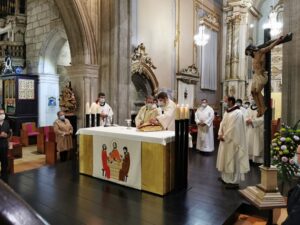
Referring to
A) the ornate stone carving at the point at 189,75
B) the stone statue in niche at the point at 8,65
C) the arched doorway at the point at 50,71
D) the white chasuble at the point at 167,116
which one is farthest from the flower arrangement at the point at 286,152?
the stone statue in niche at the point at 8,65

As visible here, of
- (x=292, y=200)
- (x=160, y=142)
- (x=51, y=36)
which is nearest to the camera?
(x=292, y=200)

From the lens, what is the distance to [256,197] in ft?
10.6

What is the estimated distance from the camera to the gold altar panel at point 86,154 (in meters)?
4.99

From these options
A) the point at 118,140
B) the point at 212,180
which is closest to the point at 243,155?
the point at 212,180

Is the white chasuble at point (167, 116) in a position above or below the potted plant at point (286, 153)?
above

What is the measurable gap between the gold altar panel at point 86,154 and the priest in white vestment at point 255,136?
12.4 ft

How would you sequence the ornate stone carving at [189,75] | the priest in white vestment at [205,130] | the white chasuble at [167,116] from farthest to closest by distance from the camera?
the ornate stone carving at [189,75] → the priest in white vestment at [205,130] → the white chasuble at [167,116]

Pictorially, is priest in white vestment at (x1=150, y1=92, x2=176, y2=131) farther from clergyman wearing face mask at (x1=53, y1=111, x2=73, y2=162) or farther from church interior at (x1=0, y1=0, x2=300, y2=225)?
clergyman wearing face mask at (x1=53, y1=111, x2=73, y2=162)

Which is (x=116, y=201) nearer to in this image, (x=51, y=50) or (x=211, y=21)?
(x=51, y=50)

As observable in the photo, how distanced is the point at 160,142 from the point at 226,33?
42.7ft

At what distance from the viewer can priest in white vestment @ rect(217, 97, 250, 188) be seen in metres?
4.51

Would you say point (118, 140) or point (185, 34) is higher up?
point (185, 34)

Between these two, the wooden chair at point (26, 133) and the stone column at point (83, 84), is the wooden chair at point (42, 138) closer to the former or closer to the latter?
the wooden chair at point (26, 133)

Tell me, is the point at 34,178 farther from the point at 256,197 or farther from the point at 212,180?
the point at 256,197
